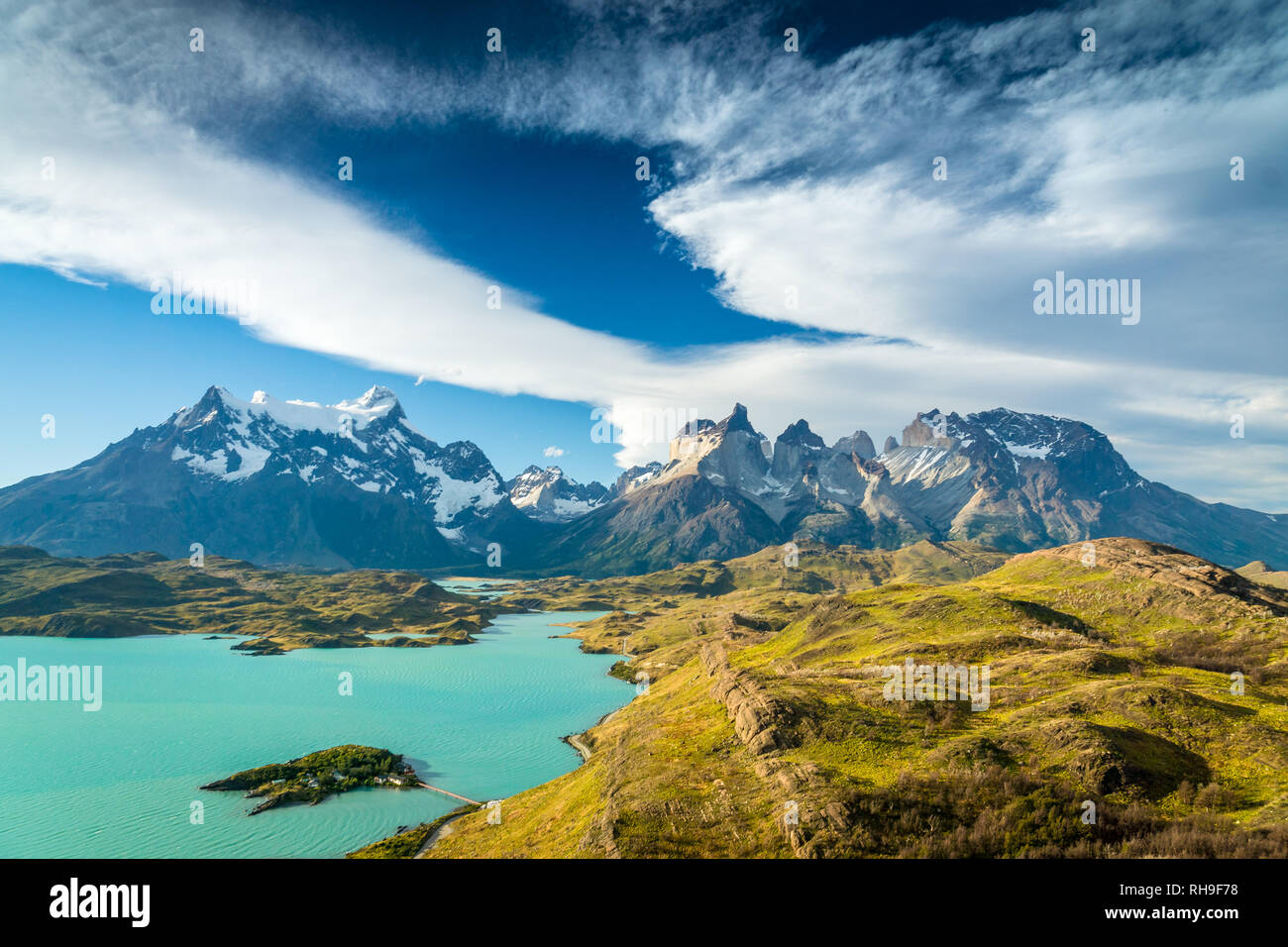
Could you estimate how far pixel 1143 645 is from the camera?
8075 cm

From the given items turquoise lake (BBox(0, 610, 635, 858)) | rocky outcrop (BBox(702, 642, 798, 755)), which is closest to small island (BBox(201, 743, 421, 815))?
turquoise lake (BBox(0, 610, 635, 858))

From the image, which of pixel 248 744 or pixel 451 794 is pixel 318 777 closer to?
pixel 451 794

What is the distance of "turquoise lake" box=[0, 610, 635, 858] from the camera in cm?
7444

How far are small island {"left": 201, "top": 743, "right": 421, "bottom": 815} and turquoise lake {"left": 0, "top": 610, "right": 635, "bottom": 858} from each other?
7.73ft

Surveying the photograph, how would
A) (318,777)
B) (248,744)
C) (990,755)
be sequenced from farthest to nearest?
(248,744) < (318,777) < (990,755)

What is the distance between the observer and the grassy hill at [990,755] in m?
39.0

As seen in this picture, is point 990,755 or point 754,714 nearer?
point 990,755

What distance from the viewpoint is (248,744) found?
108 meters

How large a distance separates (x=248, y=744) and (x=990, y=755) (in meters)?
114

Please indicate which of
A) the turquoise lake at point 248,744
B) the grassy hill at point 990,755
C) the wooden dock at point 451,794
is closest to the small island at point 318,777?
the wooden dock at point 451,794

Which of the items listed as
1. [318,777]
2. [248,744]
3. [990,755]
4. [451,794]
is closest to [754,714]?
[990,755]
